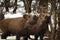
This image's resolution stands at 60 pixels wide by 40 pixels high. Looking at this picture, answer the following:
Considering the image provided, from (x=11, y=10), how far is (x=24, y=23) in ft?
3.78

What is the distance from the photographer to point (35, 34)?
2752mm

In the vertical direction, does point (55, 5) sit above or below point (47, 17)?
→ above

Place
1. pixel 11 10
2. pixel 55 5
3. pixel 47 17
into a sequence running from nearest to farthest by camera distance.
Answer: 1. pixel 55 5
2. pixel 47 17
3. pixel 11 10

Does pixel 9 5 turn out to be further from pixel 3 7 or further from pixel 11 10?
pixel 11 10

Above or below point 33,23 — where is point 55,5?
above

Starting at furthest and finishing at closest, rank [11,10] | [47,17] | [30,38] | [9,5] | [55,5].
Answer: [11,10], [9,5], [30,38], [47,17], [55,5]

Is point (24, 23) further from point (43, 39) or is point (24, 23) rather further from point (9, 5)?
point (9, 5)

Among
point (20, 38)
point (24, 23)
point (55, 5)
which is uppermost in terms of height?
point (55, 5)

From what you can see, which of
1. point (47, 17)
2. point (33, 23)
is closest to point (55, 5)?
point (47, 17)

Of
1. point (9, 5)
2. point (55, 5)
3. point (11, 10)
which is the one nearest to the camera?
point (55, 5)

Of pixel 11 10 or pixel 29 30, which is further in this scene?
pixel 11 10

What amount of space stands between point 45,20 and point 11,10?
1.33 metres

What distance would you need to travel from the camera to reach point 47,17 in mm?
2666

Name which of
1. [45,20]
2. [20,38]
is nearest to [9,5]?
[20,38]
